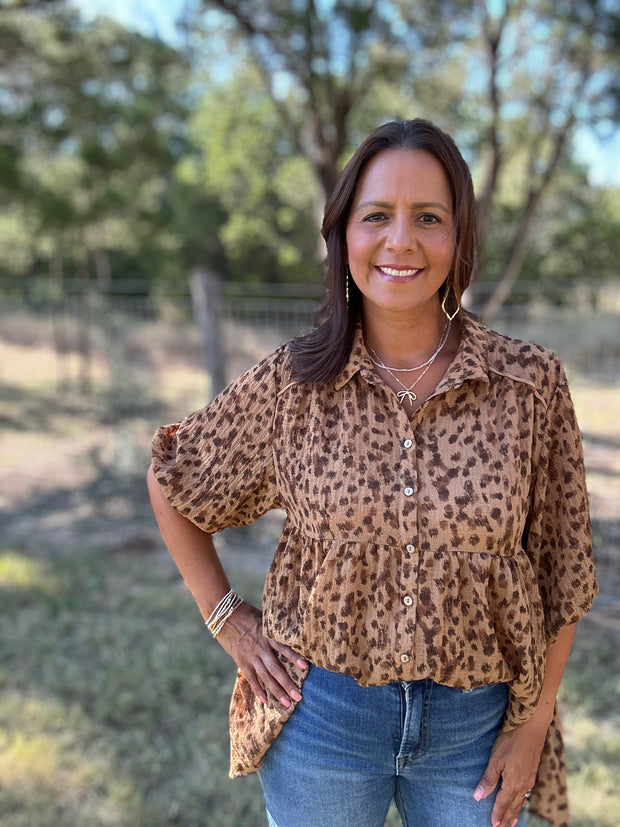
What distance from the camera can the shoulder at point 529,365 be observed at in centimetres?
150

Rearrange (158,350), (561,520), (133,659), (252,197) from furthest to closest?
(252,197) → (158,350) → (133,659) → (561,520)

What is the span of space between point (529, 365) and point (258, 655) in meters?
0.82

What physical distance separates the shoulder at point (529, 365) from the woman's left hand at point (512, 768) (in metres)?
0.67

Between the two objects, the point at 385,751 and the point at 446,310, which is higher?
the point at 446,310

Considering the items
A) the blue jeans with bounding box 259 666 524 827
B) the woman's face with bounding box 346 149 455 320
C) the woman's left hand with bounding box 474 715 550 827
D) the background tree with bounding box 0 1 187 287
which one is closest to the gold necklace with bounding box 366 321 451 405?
the woman's face with bounding box 346 149 455 320

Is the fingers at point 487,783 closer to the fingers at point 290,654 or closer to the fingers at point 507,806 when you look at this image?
the fingers at point 507,806

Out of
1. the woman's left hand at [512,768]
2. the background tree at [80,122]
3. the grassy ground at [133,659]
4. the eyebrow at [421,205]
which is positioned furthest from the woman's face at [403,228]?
the background tree at [80,122]

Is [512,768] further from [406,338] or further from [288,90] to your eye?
[288,90]

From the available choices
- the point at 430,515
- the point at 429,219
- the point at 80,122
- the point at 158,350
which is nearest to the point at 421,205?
the point at 429,219

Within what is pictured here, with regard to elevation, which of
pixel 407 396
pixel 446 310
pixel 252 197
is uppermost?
pixel 252 197

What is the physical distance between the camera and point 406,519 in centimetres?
146

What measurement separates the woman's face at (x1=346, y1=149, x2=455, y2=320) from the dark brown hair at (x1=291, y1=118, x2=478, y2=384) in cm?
2

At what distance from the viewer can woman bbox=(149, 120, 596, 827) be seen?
1470mm

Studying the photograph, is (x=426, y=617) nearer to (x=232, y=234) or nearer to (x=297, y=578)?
(x=297, y=578)
